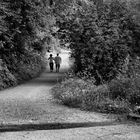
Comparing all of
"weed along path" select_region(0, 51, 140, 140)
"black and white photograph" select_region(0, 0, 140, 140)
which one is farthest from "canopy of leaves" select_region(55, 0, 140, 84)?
"weed along path" select_region(0, 51, 140, 140)

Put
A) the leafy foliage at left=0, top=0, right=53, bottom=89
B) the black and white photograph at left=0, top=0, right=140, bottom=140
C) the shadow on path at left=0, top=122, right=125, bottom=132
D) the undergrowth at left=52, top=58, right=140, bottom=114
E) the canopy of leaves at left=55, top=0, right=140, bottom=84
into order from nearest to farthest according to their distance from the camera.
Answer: the shadow on path at left=0, top=122, right=125, bottom=132 < the black and white photograph at left=0, top=0, right=140, bottom=140 < the undergrowth at left=52, top=58, right=140, bottom=114 < the leafy foliage at left=0, top=0, right=53, bottom=89 < the canopy of leaves at left=55, top=0, right=140, bottom=84

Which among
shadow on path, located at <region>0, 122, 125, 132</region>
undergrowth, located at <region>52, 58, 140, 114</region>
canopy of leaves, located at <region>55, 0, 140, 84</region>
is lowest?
shadow on path, located at <region>0, 122, 125, 132</region>

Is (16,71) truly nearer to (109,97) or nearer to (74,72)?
(74,72)

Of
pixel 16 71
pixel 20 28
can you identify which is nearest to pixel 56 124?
pixel 20 28

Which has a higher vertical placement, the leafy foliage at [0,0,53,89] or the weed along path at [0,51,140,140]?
the leafy foliage at [0,0,53,89]

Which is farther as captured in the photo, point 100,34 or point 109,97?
point 100,34

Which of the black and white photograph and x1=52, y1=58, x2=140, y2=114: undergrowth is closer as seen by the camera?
the black and white photograph

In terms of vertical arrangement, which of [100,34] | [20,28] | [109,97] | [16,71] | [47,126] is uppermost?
[20,28]

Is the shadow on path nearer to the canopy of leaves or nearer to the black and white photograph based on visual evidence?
the black and white photograph

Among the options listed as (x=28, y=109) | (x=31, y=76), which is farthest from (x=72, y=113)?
(x=31, y=76)

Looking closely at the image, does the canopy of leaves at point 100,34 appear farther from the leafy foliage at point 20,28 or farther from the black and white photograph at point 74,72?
the leafy foliage at point 20,28

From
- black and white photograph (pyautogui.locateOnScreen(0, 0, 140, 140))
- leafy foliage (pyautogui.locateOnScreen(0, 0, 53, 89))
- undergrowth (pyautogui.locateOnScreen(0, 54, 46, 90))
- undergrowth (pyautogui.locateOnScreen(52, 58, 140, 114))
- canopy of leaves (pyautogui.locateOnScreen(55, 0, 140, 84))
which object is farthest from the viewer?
canopy of leaves (pyautogui.locateOnScreen(55, 0, 140, 84))

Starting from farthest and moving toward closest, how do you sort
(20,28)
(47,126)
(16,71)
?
1. (16,71)
2. (20,28)
3. (47,126)

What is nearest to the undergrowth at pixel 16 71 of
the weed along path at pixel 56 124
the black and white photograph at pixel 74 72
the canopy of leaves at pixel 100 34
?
the black and white photograph at pixel 74 72
